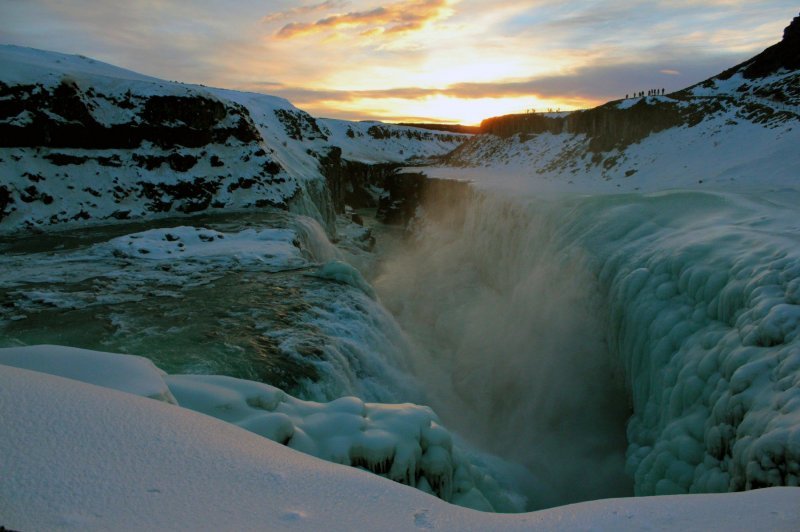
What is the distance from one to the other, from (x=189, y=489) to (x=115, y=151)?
26936 millimetres

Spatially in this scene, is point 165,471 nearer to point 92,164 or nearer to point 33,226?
point 33,226

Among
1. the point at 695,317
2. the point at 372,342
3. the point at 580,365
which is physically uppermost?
the point at 695,317

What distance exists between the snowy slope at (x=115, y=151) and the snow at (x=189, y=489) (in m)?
20.9

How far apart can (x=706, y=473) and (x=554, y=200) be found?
1390cm

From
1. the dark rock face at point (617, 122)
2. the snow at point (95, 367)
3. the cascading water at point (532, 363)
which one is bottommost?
the cascading water at point (532, 363)

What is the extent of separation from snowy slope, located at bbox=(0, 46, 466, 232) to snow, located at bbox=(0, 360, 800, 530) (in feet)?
68.6

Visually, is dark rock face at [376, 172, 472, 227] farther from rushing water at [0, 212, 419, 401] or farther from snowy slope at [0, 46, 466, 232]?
rushing water at [0, 212, 419, 401]

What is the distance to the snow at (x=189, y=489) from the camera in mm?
2434

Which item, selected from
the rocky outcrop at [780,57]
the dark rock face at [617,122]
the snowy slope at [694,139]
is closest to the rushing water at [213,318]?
the snowy slope at [694,139]

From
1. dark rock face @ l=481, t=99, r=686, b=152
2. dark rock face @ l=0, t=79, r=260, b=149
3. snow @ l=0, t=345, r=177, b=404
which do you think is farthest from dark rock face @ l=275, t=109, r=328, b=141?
snow @ l=0, t=345, r=177, b=404

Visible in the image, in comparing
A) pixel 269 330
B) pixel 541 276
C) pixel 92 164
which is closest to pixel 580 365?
pixel 541 276

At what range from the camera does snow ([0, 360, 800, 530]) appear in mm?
2434

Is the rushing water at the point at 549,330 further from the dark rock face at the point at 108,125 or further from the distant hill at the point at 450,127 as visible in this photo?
the distant hill at the point at 450,127

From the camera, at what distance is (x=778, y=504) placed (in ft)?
10.6
